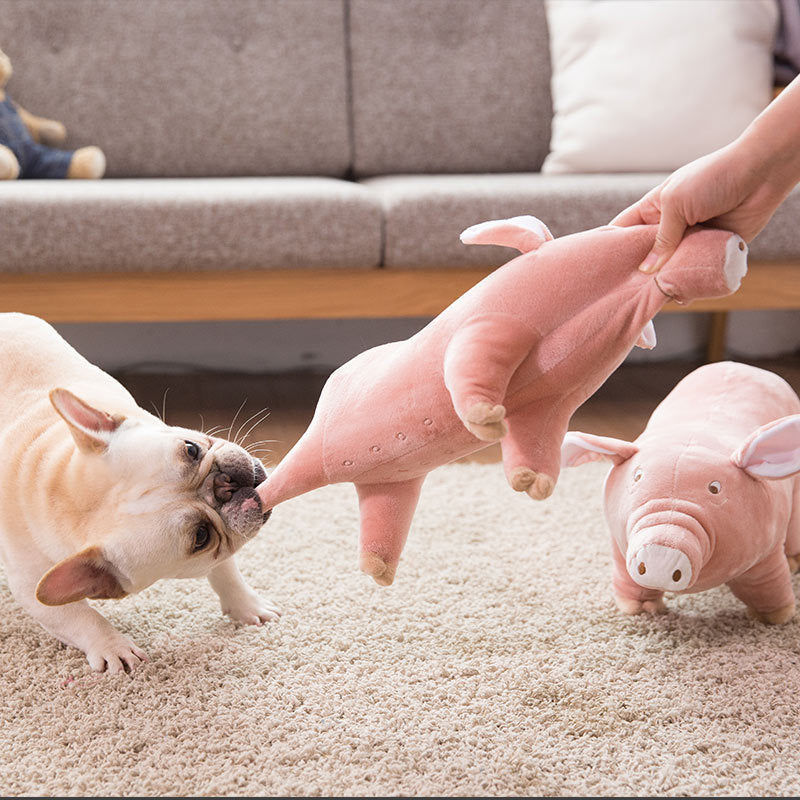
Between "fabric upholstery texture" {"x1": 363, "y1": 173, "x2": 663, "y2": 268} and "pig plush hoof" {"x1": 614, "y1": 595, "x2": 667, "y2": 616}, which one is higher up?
"fabric upholstery texture" {"x1": 363, "y1": 173, "x2": 663, "y2": 268}

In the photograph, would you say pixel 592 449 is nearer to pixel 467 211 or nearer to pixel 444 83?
pixel 467 211

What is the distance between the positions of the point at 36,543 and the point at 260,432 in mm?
1044

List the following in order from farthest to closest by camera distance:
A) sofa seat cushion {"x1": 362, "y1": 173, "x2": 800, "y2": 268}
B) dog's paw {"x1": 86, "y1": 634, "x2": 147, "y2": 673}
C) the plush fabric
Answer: the plush fabric
sofa seat cushion {"x1": 362, "y1": 173, "x2": 800, "y2": 268}
dog's paw {"x1": 86, "y1": 634, "x2": 147, "y2": 673}

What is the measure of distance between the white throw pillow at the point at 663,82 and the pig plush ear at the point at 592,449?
53.5 inches

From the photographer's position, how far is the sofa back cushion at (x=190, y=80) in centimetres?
252

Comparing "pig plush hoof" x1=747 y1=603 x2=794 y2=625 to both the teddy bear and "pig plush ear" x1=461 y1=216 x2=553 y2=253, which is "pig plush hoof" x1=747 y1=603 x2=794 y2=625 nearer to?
"pig plush ear" x1=461 y1=216 x2=553 y2=253

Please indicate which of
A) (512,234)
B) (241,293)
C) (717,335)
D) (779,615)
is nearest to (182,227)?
(241,293)

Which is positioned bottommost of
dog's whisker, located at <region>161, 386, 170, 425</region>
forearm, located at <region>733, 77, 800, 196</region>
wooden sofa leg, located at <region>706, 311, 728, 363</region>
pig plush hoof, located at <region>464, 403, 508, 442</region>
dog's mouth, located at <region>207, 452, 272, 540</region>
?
wooden sofa leg, located at <region>706, 311, 728, 363</region>

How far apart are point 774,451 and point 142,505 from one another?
789 millimetres

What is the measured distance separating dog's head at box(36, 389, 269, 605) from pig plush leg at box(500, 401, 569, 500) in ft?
1.10

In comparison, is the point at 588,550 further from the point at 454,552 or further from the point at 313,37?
the point at 313,37

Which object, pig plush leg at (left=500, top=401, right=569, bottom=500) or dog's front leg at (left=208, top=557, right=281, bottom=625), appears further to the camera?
dog's front leg at (left=208, top=557, right=281, bottom=625)

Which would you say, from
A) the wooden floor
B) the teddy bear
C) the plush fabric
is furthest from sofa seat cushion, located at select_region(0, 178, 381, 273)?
the plush fabric

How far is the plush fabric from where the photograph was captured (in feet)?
8.77
